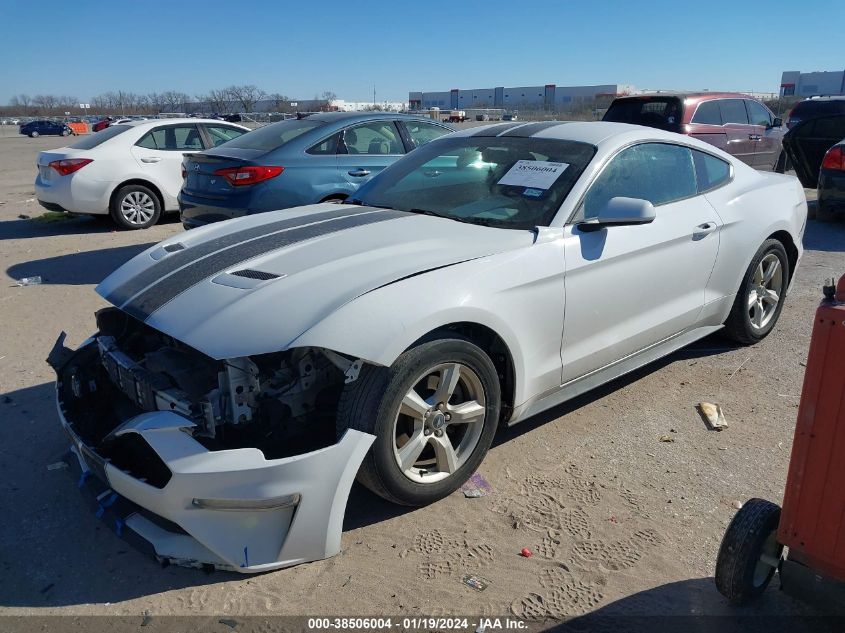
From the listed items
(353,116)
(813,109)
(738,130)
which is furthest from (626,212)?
(813,109)

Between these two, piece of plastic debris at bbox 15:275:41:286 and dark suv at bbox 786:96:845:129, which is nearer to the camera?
piece of plastic debris at bbox 15:275:41:286

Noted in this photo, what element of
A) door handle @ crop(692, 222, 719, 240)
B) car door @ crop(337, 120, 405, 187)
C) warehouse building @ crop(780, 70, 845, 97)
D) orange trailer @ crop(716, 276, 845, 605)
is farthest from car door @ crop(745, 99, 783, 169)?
warehouse building @ crop(780, 70, 845, 97)

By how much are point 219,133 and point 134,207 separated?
194 centimetres

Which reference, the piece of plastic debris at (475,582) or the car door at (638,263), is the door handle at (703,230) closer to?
the car door at (638,263)

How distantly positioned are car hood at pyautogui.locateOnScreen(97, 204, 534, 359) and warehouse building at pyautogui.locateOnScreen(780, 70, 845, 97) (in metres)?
97.1

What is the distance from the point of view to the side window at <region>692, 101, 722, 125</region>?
1084cm

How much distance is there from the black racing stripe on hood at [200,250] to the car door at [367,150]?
3207mm

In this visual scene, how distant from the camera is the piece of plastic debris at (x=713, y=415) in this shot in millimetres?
3860

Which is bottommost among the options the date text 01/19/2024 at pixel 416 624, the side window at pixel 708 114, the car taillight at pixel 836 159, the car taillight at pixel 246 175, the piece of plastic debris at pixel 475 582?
the date text 01/19/2024 at pixel 416 624

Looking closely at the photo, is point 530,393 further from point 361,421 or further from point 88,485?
point 88,485

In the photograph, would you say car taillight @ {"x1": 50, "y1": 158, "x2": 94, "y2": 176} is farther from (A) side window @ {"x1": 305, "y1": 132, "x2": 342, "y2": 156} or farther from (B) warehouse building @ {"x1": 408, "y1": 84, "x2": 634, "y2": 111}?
(B) warehouse building @ {"x1": 408, "y1": 84, "x2": 634, "y2": 111}

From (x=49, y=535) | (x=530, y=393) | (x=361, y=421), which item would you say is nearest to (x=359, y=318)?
(x=361, y=421)

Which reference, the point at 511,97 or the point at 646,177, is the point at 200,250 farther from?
the point at 511,97

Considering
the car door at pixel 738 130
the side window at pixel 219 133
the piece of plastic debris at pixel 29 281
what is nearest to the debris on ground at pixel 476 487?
the piece of plastic debris at pixel 29 281
